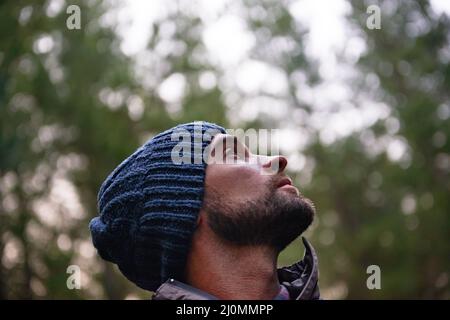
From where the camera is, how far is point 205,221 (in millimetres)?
2238

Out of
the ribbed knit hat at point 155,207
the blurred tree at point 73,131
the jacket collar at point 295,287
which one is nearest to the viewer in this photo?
the jacket collar at point 295,287

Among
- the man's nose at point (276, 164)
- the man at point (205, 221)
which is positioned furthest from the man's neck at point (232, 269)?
the man's nose at point (276, 164)

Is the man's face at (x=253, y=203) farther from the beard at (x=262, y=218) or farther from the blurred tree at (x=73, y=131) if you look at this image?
the blurred tree at (x=73, y=131)

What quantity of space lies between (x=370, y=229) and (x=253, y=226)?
1076 cm

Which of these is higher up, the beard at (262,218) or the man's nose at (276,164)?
the man's nose at (276,164)

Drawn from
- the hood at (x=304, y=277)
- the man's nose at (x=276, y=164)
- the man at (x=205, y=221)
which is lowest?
the hood at (x=304, y=277)

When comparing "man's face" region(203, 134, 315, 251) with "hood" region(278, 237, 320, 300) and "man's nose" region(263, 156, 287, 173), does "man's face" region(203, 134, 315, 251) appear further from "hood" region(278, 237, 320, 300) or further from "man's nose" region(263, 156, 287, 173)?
"hood" region(278, 237, 320, 300)

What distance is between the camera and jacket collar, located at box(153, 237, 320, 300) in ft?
6.76

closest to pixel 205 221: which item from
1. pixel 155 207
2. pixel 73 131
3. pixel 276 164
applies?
pixel 155 207

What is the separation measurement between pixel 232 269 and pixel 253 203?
28cm

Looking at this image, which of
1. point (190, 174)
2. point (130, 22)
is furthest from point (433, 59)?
point (190, 174)

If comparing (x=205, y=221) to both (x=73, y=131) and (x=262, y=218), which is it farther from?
(x=73, y=131)

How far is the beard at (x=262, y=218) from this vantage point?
2139mm
